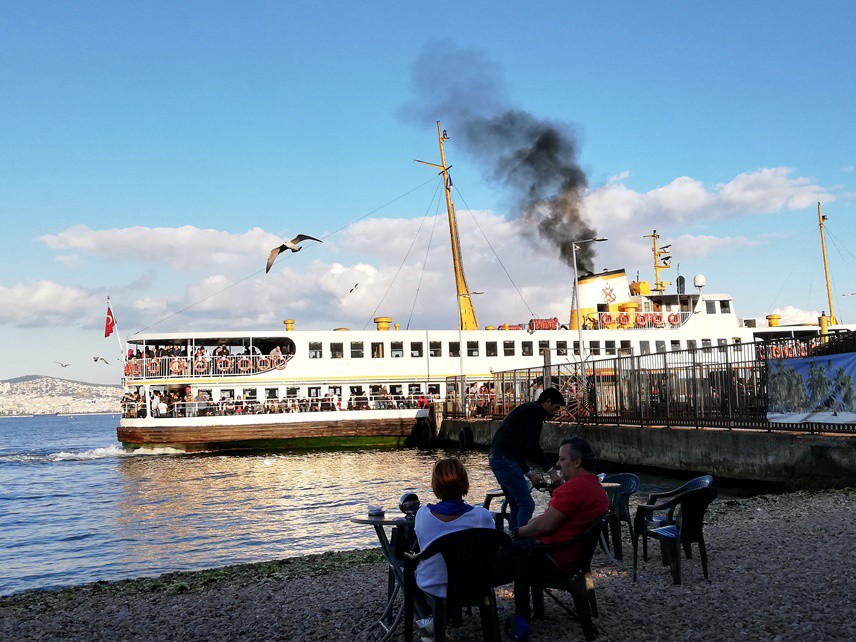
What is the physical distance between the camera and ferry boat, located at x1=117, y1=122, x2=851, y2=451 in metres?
37.5

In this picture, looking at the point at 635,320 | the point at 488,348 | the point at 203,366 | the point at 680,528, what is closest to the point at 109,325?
the point at 203,366

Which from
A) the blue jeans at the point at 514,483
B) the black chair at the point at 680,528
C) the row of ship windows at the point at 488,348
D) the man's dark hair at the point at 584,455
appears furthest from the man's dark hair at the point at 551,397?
the row of ship windows at the point at 488,348

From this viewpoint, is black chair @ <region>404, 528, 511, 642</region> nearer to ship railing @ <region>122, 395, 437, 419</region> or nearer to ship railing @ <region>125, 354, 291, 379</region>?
ship railing @ <region>122, 395, 437, 419</region>

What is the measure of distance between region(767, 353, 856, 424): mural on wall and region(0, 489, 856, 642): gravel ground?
6187mm

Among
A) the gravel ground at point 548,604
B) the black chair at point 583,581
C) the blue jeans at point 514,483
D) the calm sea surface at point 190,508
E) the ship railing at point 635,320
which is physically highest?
the ship railing at point 635,320

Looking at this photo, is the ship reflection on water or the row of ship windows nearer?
the ship reflection on water

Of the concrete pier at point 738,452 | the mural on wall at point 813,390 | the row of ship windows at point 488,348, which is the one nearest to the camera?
the concrete pier at point 738,452

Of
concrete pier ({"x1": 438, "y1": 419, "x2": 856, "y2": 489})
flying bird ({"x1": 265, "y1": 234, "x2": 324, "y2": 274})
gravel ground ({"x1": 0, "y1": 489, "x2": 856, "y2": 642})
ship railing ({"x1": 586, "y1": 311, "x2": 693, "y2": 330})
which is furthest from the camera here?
ship railing ({"x1": 586, "y1": 311, "x2": 693, "y2": 330})

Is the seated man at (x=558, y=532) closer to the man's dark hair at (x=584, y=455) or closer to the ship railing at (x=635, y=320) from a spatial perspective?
the man's dark hair at (x=584, y=455)

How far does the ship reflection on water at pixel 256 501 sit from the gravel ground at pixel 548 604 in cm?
385

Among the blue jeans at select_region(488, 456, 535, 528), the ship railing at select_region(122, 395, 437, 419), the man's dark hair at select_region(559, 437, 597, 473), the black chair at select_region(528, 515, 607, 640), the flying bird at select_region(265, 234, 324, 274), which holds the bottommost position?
the black chair at select_region(528, 515, 607, 640)

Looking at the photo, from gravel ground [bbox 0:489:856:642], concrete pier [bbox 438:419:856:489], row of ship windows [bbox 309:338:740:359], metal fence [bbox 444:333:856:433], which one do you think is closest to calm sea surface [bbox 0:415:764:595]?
concrete pier [bbox 438:419:856:489]

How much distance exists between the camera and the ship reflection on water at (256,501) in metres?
14.4

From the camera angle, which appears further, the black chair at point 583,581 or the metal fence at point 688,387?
the metal fence at point 688,387
